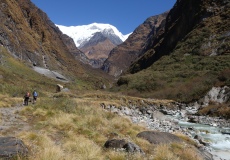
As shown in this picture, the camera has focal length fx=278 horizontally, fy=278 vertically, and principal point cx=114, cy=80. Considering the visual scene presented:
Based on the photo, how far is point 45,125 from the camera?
1557 centimetres

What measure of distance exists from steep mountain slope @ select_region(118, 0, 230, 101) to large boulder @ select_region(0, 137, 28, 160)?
51331mm

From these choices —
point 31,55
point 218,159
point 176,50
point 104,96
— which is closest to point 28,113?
point 218,159

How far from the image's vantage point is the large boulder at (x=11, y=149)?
8281 mm

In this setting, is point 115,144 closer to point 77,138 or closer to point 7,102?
point 77,138

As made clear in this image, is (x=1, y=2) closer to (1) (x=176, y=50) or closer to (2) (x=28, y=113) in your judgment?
(1) (x=176, y=50)

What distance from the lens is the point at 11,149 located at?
863 centimetres

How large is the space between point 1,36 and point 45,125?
11980 centimetres

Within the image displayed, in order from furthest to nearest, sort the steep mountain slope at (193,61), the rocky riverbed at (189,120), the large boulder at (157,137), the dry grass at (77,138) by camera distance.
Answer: the steep mountain slope at (193,61), the rocky riverbed at (189,120), the large boulder at (157,137), the dry grass at (77,138)

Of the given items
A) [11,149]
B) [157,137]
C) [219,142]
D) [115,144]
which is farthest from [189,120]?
[11,149]

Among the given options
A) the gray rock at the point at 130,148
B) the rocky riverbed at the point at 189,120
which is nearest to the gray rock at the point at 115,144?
the gray rock at the point at 130,148

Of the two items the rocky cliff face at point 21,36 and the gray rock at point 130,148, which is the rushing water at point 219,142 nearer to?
the gray rock at point 130,148

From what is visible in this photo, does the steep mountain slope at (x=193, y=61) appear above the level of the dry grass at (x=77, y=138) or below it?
above

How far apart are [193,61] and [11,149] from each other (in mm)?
88123

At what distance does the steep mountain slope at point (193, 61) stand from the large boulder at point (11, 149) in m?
51.3
